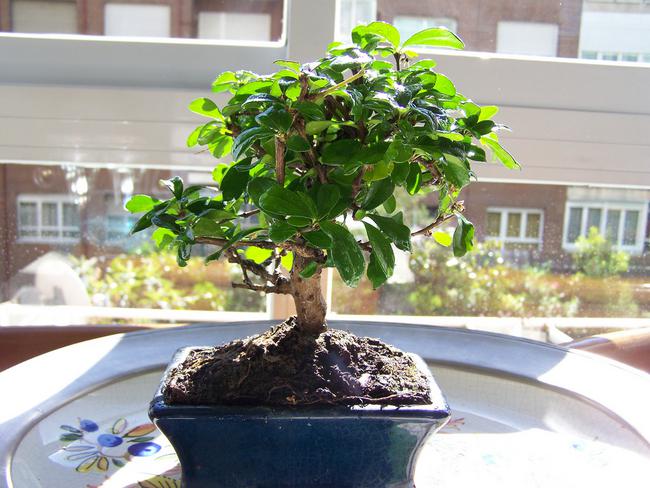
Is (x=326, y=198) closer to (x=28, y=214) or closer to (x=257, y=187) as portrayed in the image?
(x=257, y=187)

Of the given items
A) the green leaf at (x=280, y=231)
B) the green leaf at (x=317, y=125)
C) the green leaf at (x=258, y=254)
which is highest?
the green leaf at (x=317, y=125)

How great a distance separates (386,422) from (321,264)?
139 millimetres

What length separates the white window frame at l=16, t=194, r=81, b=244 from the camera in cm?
132

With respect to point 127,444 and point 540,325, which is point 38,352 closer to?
point 127,444

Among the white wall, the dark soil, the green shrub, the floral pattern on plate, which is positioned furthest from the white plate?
the white wall

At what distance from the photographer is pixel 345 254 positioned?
448 mm

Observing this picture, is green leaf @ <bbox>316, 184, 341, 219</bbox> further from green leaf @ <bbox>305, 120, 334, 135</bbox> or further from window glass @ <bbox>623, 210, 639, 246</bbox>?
window glass @ <bbox>623, 210, 639, 246</bbox>

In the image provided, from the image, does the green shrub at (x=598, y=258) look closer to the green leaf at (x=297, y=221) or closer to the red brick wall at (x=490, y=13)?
the red brick wall at (x=490, y=13)

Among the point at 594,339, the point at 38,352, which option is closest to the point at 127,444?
the point at 38,352

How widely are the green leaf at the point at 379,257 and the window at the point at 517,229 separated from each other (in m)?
0.93

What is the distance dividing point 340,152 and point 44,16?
1.02 m

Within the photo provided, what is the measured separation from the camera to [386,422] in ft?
Result: 1.60

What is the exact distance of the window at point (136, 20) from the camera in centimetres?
123

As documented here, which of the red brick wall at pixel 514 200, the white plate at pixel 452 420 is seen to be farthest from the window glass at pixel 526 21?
the white plate at pixel 452 420
